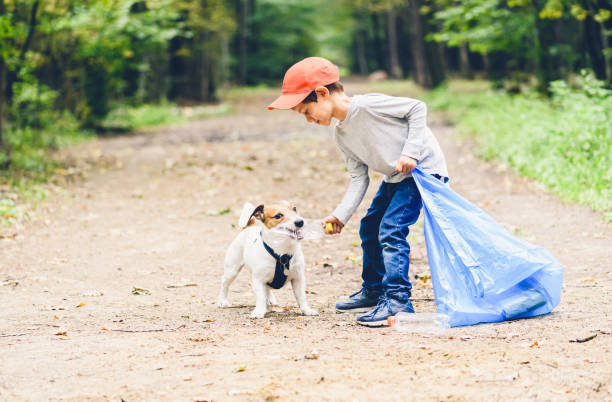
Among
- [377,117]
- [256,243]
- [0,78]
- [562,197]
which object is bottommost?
[562,197]

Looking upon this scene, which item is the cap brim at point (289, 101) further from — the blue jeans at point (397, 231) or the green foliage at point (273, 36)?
the green foliage at point (273, 36)

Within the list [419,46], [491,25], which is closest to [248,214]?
[491,25]

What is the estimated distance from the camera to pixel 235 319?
4984 mm

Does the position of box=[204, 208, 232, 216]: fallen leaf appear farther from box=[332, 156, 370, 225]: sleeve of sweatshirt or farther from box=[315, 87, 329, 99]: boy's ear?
box=[315, 87, 329, 99]: boy's ear

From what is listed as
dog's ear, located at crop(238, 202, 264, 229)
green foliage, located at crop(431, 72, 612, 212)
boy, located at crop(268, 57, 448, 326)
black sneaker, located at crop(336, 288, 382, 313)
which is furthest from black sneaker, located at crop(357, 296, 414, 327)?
green foliage, located at crop(431, 72, 612, 212)

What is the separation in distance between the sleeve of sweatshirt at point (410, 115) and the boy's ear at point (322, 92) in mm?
327

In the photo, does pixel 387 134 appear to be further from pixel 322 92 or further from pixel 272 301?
pixel 272 301

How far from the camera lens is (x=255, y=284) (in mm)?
4918

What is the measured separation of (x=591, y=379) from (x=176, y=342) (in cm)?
248

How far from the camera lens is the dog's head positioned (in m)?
4.63

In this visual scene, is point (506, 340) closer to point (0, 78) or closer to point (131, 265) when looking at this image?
point (131, 265)

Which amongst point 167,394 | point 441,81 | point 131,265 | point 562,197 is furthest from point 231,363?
point 441,81

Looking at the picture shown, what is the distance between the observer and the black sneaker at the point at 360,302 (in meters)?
5.16

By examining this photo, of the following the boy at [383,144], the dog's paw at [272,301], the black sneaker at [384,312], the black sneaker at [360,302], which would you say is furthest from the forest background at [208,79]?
the dog's paw at [272,301]
